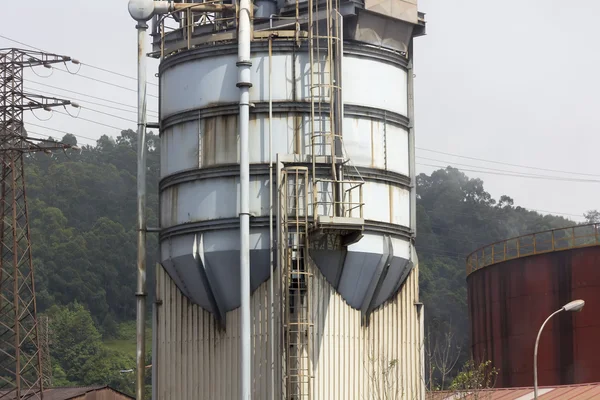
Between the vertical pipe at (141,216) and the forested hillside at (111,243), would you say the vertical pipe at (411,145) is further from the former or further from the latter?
the forested hillside at (111,243)

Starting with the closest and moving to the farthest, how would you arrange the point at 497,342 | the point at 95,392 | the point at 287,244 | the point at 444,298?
the point at 287,244 < the point at 497,342 < the point at 95,392 < the point at 444,298

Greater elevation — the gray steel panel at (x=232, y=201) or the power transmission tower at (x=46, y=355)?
the gray steel panel at (x=232, y=201)

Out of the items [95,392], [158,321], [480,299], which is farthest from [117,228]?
[158,321]

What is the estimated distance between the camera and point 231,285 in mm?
32438

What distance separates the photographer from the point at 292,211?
1257 inches

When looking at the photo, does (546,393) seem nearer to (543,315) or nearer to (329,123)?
(543,315)

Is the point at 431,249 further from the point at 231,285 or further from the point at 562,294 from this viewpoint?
the point at 231,285

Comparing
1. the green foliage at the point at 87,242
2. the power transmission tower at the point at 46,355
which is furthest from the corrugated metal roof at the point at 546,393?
the green foliage at the point at 87,242

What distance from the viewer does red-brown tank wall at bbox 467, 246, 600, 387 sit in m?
52.0

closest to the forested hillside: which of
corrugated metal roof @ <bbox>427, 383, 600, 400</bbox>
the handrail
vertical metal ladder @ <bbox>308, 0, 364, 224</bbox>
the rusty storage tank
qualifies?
the handrail

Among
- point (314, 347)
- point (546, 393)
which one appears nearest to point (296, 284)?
point (314, 347)

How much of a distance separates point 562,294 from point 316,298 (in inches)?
942

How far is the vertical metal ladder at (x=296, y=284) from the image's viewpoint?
103 feet

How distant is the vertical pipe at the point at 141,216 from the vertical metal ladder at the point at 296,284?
4847 millimetres
